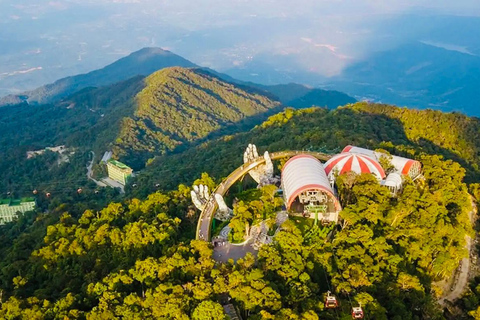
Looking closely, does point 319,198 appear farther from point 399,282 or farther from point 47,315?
point 47,315

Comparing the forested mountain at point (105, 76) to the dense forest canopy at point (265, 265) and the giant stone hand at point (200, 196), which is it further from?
the dense forest canopy at point (265, 265)

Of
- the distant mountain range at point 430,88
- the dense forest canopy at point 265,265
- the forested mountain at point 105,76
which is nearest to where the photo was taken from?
the dense forest canopy at point 265,265

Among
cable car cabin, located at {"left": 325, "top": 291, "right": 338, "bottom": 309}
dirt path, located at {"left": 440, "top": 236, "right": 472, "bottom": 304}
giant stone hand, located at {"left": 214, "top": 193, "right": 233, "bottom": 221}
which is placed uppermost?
cable car cabin, located at {"left": 325, "top": 291, "right": 338, "bottom": 309}

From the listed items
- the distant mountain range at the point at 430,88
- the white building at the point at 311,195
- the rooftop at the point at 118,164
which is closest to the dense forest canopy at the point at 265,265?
the white building at the point at 311,195

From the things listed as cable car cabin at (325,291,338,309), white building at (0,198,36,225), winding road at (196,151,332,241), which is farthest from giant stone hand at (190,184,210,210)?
white building at (0,198,36,225)

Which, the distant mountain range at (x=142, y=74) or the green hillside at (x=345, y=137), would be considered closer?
the green hillside at (x=345, y=137)

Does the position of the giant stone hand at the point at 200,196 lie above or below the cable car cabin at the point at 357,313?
below

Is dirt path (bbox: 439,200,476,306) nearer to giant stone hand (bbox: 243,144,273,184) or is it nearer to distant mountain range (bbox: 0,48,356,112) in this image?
giant stone hand (bbox: 243,144,273,184)
